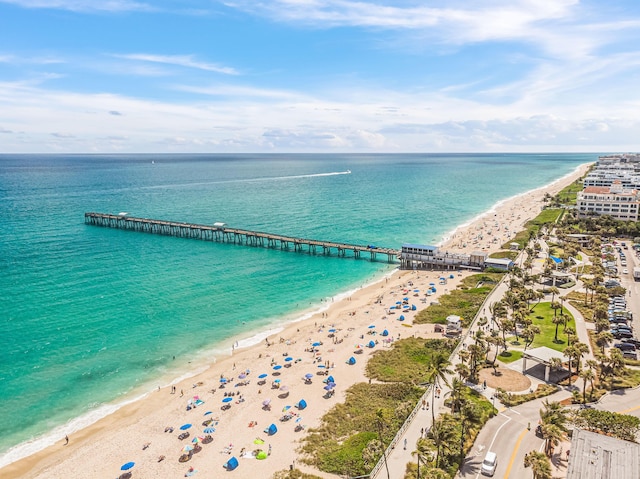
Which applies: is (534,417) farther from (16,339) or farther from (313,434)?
(16,339)

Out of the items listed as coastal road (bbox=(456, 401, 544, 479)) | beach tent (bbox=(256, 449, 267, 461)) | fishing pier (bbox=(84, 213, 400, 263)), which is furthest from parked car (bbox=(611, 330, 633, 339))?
fishing pier (bbox=(84, 213, 400, 263))

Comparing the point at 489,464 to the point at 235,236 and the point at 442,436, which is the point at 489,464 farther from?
the point at 235,236

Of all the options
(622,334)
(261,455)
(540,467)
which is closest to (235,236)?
(261,455)

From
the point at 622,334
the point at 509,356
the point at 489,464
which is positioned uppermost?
the point at 622,334

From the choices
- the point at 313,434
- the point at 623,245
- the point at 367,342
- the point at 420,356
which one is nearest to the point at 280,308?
the point at 367,342

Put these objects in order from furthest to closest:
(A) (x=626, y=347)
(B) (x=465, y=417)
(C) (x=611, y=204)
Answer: (C) (x=611, y=204) → (A) (x=626, y=347) → (B) (x=465, y=417)

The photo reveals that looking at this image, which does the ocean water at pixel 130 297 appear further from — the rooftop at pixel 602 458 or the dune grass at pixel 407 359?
the rooftop at pixel 602 458
